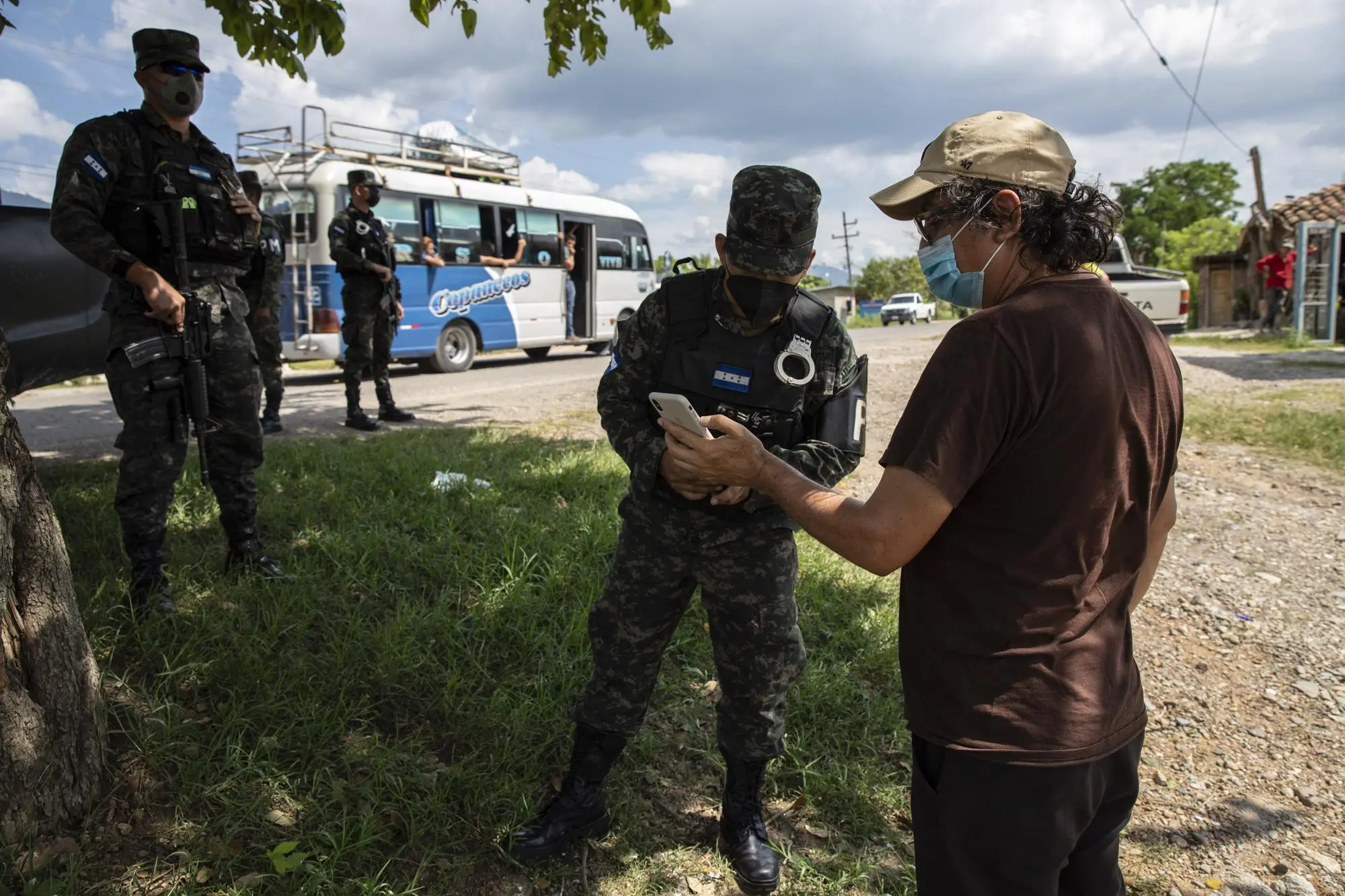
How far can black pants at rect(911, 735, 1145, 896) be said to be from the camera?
1432 millimetres

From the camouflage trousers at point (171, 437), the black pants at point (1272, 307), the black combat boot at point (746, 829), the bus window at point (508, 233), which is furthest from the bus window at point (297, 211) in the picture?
the black pants at point (1272, 307)

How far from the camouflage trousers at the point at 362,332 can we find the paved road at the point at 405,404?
0.48 m

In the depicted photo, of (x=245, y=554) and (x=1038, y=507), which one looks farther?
(x=245, y=554)

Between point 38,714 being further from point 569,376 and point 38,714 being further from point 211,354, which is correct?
point 569,376

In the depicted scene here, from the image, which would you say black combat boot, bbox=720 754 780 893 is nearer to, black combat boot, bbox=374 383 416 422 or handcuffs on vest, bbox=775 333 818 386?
handcuffs on vest, bbox=775 333 818 386

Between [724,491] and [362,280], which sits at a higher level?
[362,280]

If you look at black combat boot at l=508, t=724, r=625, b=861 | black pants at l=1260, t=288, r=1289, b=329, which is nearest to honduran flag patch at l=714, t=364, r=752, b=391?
black combat boot at l=508, t=724, r=625, b=861

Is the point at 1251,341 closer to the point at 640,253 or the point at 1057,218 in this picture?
the point at 640,253

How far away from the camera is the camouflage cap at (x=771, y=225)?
7.19 feet

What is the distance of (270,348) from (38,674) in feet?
15.6

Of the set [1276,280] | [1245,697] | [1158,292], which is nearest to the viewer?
[1245,697]

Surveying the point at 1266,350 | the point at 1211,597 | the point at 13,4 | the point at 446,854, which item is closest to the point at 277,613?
the point at 446,854

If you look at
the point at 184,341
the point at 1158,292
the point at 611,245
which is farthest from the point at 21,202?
the point at 1158,292

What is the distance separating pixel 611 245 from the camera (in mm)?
16328
